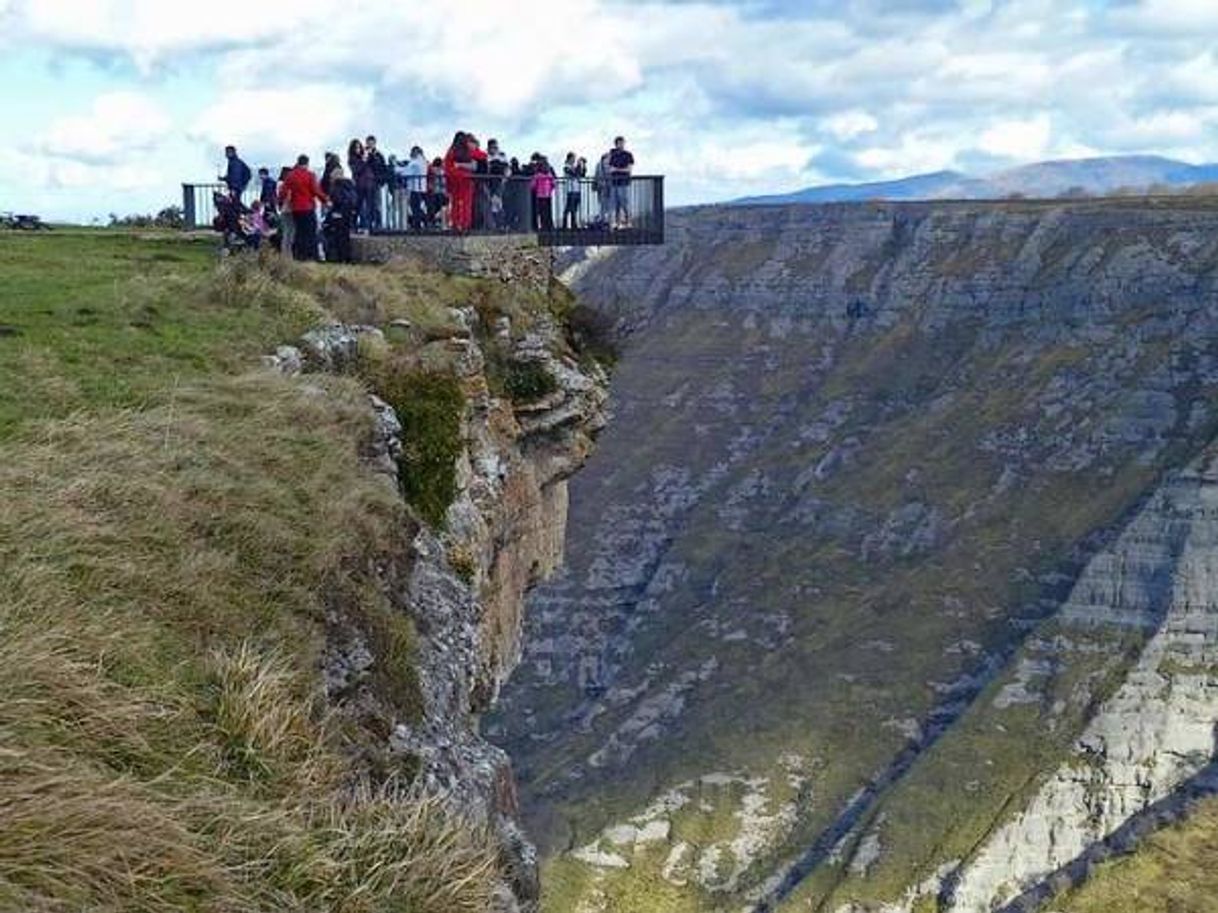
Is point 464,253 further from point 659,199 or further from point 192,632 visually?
point 192,632

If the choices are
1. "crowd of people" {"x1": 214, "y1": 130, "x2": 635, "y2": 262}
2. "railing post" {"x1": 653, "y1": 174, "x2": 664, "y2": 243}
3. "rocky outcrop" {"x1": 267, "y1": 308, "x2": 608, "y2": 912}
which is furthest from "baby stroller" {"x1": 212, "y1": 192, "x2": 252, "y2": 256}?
"railing post" {"x1": 653, "y1": 174, "x2": 664, "y2": 243}

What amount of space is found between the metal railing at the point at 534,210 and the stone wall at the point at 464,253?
→ 468mm

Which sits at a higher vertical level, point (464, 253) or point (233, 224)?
point (233, 224)

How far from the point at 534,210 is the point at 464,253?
13.5 ft

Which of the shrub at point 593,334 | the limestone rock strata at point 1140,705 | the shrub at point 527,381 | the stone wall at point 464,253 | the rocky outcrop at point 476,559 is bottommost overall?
the limestone rock strata at point 1140,705

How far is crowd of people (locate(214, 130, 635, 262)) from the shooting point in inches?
1037

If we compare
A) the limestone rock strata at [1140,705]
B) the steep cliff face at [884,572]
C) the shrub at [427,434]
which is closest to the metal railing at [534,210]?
the shrub at [427,434]

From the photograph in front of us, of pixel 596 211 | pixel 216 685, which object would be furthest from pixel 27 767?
pixel 596 211

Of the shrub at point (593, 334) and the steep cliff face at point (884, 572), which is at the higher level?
the shrub at point (593, 334)

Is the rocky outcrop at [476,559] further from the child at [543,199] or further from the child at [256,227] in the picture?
the child at [256,227]

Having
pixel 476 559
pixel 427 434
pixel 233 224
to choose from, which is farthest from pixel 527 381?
pixel 233 224

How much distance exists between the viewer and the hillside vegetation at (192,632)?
820cm

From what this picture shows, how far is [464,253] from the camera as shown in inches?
1023

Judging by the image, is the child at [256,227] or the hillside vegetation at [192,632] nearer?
the hillside vegetation at [192,632]
